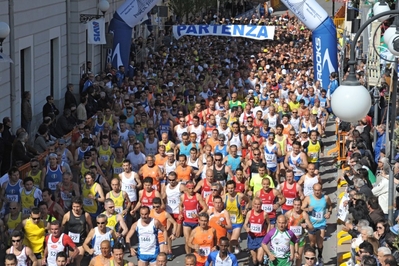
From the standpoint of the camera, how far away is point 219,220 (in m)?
14.3

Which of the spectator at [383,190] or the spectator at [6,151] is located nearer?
the spectator at [383,190]

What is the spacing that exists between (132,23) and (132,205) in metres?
14.5

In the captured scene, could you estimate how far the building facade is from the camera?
2184 cm

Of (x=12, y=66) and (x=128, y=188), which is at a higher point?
(x=12, y=66)

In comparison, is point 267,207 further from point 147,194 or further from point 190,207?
point 147,194

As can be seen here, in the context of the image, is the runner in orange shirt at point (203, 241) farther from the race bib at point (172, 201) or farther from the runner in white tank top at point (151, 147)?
the runner in white tank top at point (151, 147)

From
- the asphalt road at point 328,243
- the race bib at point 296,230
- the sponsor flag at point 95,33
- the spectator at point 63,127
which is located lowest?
the asphalt road at point 328,243

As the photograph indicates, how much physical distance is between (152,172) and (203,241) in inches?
133

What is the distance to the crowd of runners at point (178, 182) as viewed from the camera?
536 inches

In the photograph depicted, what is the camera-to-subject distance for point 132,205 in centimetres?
1609

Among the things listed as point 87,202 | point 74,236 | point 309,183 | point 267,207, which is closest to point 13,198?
point 87,202

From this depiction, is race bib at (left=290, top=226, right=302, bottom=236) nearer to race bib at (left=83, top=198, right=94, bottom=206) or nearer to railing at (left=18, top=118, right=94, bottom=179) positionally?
→ race bib at (left=83, top=198, right=94, bottom=206)

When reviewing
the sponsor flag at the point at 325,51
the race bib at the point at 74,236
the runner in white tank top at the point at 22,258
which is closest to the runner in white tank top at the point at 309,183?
the race bib at the point at 74,236

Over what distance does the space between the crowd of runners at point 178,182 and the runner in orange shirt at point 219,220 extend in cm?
2
